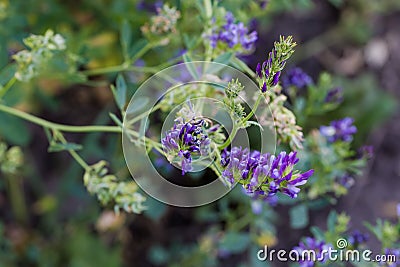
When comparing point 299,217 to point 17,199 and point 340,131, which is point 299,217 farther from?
point 17,199

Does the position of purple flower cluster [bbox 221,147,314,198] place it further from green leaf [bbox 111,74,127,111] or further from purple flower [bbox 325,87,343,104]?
purple flower [bbox 325,87,343,104]

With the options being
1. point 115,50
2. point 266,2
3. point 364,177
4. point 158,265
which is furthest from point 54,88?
point 364,177

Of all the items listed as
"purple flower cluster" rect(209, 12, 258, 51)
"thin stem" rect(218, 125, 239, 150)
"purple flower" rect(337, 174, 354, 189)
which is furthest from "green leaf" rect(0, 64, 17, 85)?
"purple flower" rect(337, 174, 354, 189)

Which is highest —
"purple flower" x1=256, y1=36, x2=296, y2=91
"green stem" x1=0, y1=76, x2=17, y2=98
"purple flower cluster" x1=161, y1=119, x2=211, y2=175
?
"green stem" x1=0, y1=76, x2=17, y2=98

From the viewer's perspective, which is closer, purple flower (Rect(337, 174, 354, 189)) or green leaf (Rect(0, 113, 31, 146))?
purple flower (Rect(337, 174, 354, 189))

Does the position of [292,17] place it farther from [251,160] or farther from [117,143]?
[251,160]

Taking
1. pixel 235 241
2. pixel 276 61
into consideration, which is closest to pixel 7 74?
pixel 276 61
